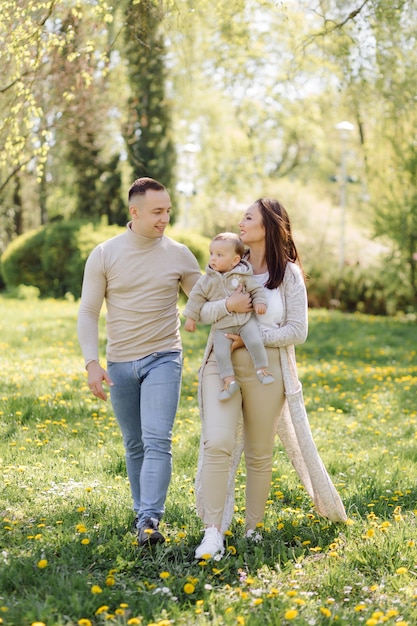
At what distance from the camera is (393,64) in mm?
14320

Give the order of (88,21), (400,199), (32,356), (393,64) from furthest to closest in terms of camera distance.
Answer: (400,199) → (393,64) → (32,356) → (88,21)

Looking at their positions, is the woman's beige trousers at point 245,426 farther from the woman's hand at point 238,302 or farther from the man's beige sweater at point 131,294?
the man's beige sweater at point 131,294

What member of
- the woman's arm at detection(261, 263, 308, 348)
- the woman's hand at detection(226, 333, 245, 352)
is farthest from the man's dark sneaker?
the woman's arm at detection(261, 263, 308, 348)

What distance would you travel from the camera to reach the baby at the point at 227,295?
427cm

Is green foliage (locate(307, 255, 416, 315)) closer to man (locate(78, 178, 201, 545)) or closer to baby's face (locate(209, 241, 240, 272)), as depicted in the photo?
man (locate(78, 178, 201, 545))

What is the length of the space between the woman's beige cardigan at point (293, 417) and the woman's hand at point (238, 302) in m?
0.04

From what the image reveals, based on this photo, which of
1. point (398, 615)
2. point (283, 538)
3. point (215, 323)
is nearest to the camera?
point (398, 615)

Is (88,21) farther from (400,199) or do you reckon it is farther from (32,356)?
(400,199)

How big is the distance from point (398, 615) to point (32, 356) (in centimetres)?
767

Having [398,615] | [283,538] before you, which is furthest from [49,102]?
[398,615]

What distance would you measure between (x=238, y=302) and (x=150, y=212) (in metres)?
0.76

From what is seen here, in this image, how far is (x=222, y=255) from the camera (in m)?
4.28

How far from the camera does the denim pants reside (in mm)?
4359

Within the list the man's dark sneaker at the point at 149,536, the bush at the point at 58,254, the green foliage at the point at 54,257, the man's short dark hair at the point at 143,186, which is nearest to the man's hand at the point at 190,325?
the man's short dark hair at the point at 143,186
